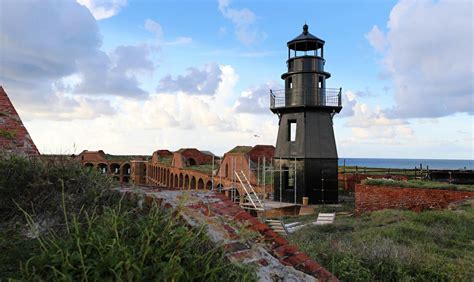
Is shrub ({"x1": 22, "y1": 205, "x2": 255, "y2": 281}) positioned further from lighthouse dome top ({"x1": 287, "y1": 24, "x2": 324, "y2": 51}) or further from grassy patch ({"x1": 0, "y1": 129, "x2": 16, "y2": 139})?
lighthouse dome top ({"x1": 287, "y1": 24, "x2": 324, "y2": 51})

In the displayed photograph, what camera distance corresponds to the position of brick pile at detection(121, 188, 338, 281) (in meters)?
3.05

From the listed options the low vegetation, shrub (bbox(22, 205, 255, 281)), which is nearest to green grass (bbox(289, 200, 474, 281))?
shrub (bbox(22, 205, 255, 281))

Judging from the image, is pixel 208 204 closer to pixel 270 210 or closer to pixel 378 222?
pixel 378 222

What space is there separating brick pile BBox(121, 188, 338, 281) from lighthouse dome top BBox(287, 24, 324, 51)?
689 inches

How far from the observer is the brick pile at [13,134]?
231 inches

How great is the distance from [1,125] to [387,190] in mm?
14165

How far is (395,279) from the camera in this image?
505 centimetres

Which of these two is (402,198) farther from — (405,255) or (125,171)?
(125,171)

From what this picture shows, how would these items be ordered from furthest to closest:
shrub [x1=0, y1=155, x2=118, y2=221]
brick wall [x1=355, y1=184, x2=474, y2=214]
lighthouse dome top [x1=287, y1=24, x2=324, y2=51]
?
lighthouse dome top [x1=287, y1=24, x2=324, y2=51] < brick wall [x1=355, y1=184, x2=474, y2=214] < shrub [x1=0, y1=155, x2=118, y2=221]

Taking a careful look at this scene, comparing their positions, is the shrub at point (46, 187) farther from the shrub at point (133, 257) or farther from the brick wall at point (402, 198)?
the brick wall at point (402, 198)

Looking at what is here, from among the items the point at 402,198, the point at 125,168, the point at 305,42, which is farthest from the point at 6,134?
the point at 125,168

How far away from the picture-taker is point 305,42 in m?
19.7

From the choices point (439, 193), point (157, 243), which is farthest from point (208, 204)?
point (439, 193)

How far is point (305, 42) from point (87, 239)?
19.0m
